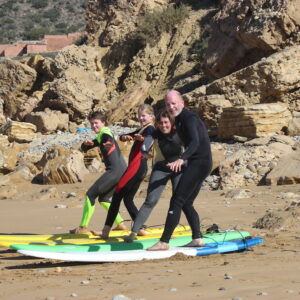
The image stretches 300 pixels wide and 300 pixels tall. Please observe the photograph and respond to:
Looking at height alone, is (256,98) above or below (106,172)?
below

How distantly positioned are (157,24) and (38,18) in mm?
51440

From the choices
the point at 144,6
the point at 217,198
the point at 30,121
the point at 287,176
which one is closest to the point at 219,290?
the point at 217,198

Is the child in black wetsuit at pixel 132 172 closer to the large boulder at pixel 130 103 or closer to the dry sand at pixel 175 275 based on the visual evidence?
the dry sand at pixel 175 275

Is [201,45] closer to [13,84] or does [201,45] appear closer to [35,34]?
[13,84]

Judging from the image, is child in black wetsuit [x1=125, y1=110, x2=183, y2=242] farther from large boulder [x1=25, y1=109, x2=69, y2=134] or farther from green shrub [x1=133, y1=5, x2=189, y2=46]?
green shrub [x1=133, y1=5, x2=189, y2=46]

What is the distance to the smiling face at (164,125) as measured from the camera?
620 centimetres

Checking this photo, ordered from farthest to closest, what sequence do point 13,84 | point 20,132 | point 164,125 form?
point 13,84 < point 20,132 < point 164,125

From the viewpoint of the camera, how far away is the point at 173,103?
19.7 ft

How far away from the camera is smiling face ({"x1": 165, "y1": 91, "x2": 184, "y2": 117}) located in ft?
19.6

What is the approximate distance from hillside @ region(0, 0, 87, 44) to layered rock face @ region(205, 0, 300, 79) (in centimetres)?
4820

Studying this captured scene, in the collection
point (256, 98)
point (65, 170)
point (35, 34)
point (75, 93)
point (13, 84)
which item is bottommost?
point (35, 34)

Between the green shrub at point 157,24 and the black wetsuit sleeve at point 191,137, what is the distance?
2067 centimetres

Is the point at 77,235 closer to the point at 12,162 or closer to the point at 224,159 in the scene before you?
the point at 224,159

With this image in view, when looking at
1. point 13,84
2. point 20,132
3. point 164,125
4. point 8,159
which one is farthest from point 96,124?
point 13,84
